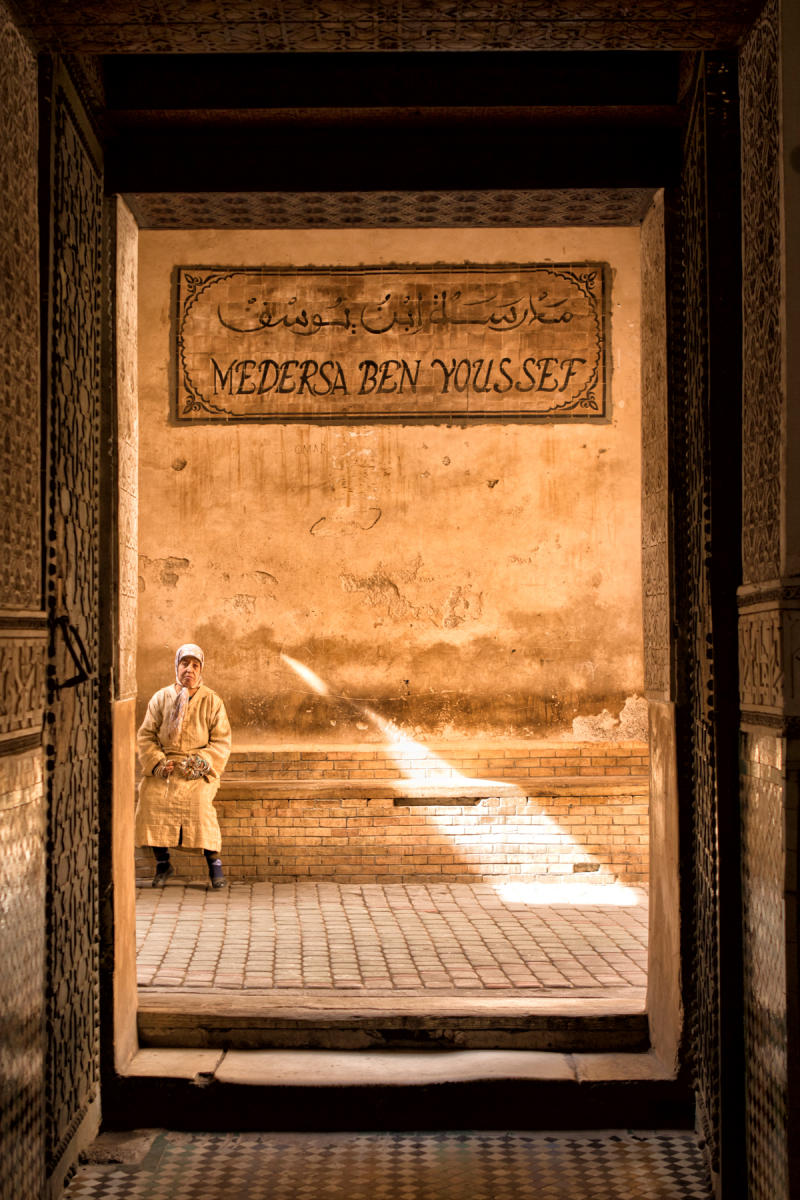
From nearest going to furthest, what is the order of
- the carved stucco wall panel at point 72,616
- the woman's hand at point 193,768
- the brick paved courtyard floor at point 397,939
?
→ the carved stucco wall panel at point 72,616 → the brick paved courtyard floor at point 397,939 → the woman's hand at point 193,768

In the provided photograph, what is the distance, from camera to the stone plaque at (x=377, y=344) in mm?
8234

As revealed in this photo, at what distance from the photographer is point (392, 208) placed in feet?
13.9

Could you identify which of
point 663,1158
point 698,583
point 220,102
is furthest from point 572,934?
point 220,102

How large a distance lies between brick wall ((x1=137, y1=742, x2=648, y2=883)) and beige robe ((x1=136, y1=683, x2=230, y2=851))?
432 mm

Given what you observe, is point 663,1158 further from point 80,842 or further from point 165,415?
point 165,415

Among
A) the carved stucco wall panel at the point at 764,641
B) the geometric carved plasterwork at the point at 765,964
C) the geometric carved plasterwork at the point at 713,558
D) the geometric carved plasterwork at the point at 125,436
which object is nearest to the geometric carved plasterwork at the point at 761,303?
the carved stucco wall panel at the point at 764,641

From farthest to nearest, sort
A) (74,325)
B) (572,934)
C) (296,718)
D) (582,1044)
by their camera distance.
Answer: (296,718) < (572,934) < (582,1044) < (74,325)

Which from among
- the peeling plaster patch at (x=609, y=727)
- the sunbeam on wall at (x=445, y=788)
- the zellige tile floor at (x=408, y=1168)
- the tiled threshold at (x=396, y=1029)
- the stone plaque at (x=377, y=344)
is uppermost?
the stone plaque at (x=377, y=344)

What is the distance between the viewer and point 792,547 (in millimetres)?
2848

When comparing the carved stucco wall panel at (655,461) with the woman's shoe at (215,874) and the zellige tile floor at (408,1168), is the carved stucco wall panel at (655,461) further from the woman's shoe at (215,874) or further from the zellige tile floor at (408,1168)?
the woman's shoe at (215,874)

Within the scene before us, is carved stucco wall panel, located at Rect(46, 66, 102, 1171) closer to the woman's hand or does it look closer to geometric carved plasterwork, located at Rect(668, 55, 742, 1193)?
geometric carved plasterwork, located at Rect(668, 55, 742, 1193)

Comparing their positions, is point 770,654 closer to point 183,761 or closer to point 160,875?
point 183,761

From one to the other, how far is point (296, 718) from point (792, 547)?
569 centimetres

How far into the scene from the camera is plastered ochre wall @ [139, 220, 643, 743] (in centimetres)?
820
